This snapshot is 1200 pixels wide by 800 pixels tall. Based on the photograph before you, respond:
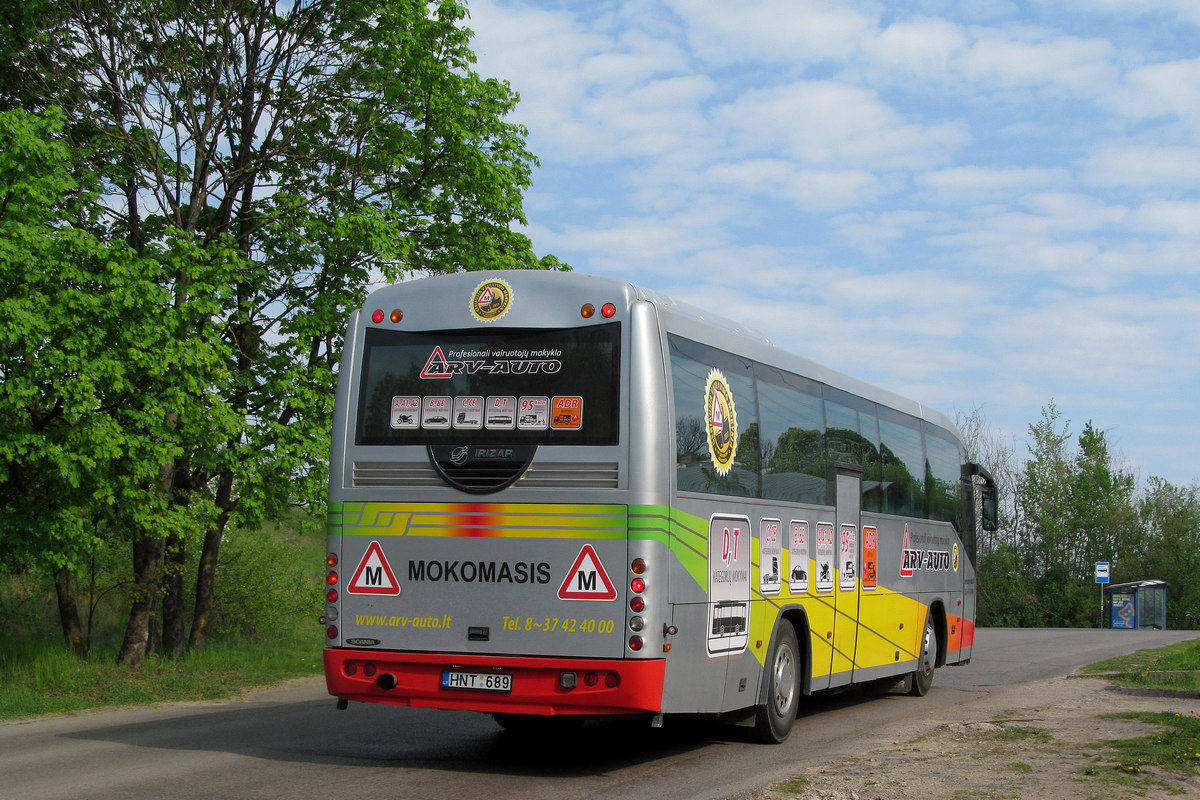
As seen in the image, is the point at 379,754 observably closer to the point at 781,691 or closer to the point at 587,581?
the point at 587,581

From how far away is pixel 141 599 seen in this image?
17.8 meters

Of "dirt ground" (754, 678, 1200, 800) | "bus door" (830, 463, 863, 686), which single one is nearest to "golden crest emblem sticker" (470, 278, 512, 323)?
"dirt ground" (754, 678, 1200, 800)

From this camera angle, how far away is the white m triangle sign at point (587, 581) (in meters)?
8.64

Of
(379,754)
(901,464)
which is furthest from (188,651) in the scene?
(901,464)

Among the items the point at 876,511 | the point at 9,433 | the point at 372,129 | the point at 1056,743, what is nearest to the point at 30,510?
the point at 9,433

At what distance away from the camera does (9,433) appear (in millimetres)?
14180

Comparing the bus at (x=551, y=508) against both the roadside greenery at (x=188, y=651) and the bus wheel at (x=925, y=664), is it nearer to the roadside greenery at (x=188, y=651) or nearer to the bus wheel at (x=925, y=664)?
the bus wheel at (x=925, y=664)

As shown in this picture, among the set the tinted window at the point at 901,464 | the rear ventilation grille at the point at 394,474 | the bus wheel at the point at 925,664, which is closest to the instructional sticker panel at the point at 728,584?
the rear ventilation grille at the point at 394,474

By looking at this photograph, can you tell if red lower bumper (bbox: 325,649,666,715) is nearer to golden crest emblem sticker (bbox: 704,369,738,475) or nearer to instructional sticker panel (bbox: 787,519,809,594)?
golden crest emblem sticker (bbox: 704,369,738,475)

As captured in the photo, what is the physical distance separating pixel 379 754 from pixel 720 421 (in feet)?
12.9

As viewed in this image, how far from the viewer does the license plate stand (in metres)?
8.79

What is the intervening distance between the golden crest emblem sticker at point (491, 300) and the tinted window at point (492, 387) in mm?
148

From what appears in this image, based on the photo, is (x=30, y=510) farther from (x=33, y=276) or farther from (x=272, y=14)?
(x=272, y=14)

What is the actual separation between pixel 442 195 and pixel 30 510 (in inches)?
360
